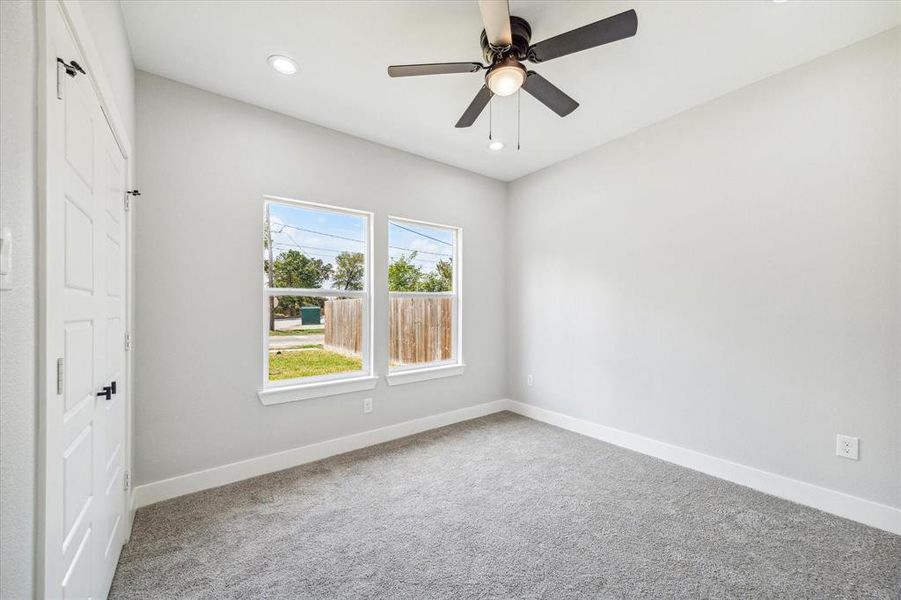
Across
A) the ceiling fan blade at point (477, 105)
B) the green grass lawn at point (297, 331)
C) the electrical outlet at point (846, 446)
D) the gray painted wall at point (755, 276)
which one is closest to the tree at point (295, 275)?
the green grass lawn at point (297, 331)

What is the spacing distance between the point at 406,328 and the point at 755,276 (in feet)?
9.45

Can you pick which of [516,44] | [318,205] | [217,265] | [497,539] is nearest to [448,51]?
[516,44]

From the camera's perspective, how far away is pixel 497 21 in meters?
1.70

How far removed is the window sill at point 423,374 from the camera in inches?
146

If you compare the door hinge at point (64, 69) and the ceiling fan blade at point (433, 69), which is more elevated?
the ceiling fan blade at point (433, 69)

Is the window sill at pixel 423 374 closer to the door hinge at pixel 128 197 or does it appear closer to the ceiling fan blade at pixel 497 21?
the door hinge at pixel 128 197

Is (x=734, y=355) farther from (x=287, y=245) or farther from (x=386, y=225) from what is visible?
(x=287, y=245)

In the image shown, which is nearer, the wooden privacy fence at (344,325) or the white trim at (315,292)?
the white trim at (315,292)

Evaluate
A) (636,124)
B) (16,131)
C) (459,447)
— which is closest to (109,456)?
(16,131)

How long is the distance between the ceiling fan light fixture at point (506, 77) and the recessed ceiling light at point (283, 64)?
1.30 meters

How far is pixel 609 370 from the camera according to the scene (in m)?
3.59

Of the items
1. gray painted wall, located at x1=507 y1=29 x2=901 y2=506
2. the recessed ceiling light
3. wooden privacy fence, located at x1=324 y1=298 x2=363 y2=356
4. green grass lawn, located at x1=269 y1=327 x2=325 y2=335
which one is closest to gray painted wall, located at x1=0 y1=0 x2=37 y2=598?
the recessed ceiling light

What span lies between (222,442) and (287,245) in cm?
154

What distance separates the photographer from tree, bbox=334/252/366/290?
346 centimetres
